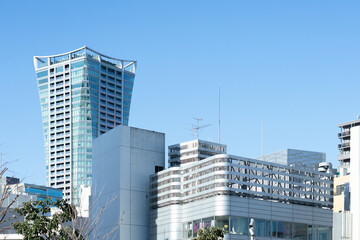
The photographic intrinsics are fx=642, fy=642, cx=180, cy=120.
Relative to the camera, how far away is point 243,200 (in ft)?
271

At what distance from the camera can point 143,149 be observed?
98500mm

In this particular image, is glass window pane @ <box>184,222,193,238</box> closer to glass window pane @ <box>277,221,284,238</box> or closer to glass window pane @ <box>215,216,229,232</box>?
glass window pane @ <box>215,216,229,232</box>

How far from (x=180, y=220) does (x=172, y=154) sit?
15.0 meters

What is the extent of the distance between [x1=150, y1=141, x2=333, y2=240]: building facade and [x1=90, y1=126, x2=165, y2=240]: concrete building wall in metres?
3.18

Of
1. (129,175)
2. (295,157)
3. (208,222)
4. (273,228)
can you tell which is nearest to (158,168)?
(129,175)

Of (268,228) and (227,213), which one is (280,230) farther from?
(227,213)

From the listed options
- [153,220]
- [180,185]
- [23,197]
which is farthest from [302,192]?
[23,197]

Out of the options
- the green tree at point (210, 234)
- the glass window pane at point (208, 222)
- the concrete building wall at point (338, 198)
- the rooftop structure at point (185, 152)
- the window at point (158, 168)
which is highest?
the rooftop structure at point (185, 152)

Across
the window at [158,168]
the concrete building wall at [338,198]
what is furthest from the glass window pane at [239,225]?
the window at [158,168]

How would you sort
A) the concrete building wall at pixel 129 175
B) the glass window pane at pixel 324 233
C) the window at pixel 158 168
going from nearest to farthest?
the glass window pane at pixel 324 233, the concrete building wall at pixel 129 175, the window at pixel 158 168

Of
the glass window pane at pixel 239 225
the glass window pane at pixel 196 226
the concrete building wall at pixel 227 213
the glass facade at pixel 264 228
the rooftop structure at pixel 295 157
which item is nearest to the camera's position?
the glass window pane at pixel 239 225

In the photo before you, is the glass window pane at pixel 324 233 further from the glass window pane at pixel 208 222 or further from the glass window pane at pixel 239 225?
the glass window pane at pixel 208 222

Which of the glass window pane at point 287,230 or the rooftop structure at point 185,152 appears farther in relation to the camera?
the rooftop structure at point 185,152

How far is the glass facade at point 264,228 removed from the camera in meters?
81.8
